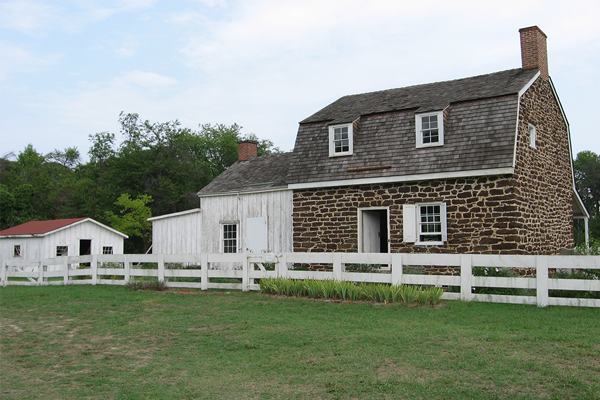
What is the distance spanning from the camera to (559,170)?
19406mm

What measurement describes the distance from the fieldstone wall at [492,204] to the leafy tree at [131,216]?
2462 centimetres

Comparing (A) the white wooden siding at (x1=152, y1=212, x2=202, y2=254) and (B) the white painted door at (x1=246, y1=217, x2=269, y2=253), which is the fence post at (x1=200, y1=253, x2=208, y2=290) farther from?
(A) the white wooden siding at (x1=152, y1=212, x2=202, y2=254)

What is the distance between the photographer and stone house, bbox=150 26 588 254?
15.4 metres

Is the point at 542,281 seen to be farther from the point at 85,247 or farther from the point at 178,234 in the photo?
the point at 85,247

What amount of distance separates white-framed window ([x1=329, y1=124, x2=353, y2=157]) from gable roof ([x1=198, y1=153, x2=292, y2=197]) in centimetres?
246

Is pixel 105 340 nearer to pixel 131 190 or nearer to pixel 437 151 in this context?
pixel 437 151

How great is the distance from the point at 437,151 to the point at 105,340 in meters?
11.4

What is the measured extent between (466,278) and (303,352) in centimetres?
497

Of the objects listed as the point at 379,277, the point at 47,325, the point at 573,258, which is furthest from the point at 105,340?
the point at 573,258

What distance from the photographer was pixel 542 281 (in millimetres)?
10062

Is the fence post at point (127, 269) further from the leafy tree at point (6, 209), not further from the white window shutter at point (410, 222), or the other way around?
the leafy tree at point (6, 209)

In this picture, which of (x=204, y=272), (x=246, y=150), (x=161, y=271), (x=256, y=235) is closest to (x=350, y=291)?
(x=204, y=272)

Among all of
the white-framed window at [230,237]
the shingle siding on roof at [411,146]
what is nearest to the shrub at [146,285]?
the shingle siding on roof at [411,146]

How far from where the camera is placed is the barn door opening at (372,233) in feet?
58.2
